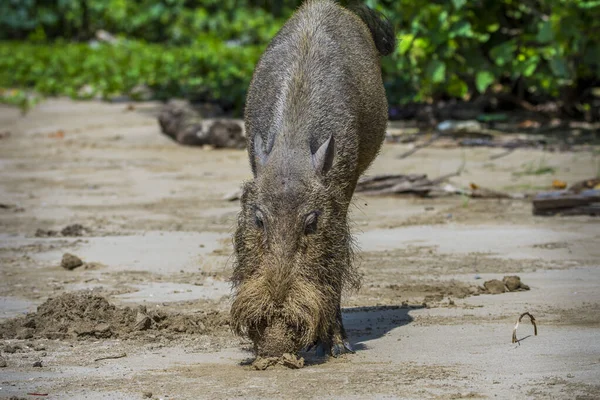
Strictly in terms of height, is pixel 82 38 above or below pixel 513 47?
below

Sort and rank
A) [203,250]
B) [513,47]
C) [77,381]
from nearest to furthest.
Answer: [77,381]
[203,250]
[513,47]

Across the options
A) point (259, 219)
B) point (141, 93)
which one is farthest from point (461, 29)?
point (141, 93)

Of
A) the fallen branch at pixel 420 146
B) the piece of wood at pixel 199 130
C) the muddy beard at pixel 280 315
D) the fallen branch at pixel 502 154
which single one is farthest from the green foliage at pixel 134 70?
the muddy beard at pixel 280 315

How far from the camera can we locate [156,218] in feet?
30.7

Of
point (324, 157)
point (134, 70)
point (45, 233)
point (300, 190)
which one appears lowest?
point (134, 70)

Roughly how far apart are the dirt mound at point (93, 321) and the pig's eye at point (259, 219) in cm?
112

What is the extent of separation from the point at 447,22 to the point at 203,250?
5.27 meters

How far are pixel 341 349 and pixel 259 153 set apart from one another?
1.12 m

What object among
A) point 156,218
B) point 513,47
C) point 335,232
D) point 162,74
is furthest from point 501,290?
point 162,74

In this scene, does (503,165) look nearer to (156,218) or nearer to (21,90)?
(156,218)

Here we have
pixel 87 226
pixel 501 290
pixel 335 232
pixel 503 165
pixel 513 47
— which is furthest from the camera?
pixel 513 47

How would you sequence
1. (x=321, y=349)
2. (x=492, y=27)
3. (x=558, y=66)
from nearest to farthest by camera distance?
(x=321, y=349)
(x=558, y=66)
(x=492, y=27)

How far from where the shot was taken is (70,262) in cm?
771

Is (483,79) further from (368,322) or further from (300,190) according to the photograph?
(300,190)
